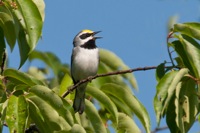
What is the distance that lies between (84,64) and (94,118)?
8.81 ft

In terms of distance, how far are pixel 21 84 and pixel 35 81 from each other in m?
0.07

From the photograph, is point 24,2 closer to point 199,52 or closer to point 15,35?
point 15,35

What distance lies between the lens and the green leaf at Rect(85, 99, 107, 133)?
9.37ft

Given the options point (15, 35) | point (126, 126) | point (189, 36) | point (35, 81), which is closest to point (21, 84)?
point (35, 81)

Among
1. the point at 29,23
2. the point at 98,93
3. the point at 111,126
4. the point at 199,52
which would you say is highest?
the point at 29,23

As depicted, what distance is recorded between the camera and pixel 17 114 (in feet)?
7.88

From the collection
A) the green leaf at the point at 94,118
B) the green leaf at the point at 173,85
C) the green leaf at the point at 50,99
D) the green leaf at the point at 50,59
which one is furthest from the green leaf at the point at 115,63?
the green leaf at the point at 50,99

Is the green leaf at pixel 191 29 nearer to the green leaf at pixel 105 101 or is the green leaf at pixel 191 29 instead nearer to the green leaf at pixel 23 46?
the green leaf at pixel 105 101

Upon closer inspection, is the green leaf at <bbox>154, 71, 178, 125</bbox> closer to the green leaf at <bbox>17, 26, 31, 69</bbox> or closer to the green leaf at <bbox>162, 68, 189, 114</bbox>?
the green leaf at <bbox>162, 68, 189, 114</bbox>

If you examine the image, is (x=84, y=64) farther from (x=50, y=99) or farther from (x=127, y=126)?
(x=50, y=99)

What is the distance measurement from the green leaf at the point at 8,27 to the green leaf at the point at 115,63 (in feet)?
4.53

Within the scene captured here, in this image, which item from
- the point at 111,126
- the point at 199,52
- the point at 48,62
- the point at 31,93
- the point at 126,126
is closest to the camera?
the point at 31,93

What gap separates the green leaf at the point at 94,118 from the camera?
9.37 feet

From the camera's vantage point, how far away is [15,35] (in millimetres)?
2850
